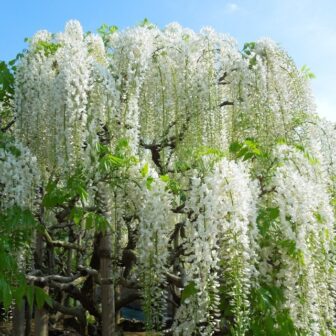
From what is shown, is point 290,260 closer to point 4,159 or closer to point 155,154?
point 155,154

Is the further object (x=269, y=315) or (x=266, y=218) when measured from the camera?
(x=266, y=218)

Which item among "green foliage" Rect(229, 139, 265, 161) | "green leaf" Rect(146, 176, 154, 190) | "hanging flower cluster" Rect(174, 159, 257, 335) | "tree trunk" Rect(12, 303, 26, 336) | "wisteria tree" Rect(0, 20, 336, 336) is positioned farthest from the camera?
"tree trunk" Rect(12, 303, 26, 336)

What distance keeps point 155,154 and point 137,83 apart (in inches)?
53.0

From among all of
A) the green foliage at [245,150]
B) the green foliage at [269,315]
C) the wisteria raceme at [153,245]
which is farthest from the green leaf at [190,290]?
the green foliage at [245,150]

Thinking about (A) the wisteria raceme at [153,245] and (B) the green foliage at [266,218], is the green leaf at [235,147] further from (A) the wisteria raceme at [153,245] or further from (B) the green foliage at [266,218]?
(A) the wisteria raceme at [153,245]

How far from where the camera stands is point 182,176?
5484 millimetres

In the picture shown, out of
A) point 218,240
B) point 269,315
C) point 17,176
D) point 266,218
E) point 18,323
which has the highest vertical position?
point 17,176

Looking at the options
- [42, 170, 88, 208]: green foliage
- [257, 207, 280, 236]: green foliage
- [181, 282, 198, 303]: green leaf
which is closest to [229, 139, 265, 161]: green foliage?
[257, 207, 280, 236]: green foliage

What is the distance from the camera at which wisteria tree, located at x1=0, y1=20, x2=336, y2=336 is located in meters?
4.01

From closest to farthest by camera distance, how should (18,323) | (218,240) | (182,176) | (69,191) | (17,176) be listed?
(218,240) → (69,191) → (17,176) → (182,176) → (18,323)

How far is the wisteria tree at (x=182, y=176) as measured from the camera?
4.01m

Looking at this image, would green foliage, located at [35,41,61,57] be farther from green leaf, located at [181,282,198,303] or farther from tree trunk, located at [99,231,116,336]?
green leaf, located at [181,282,198,303]

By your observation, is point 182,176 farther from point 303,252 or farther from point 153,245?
point 303,252

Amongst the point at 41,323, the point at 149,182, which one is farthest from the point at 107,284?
the point at 149,182
